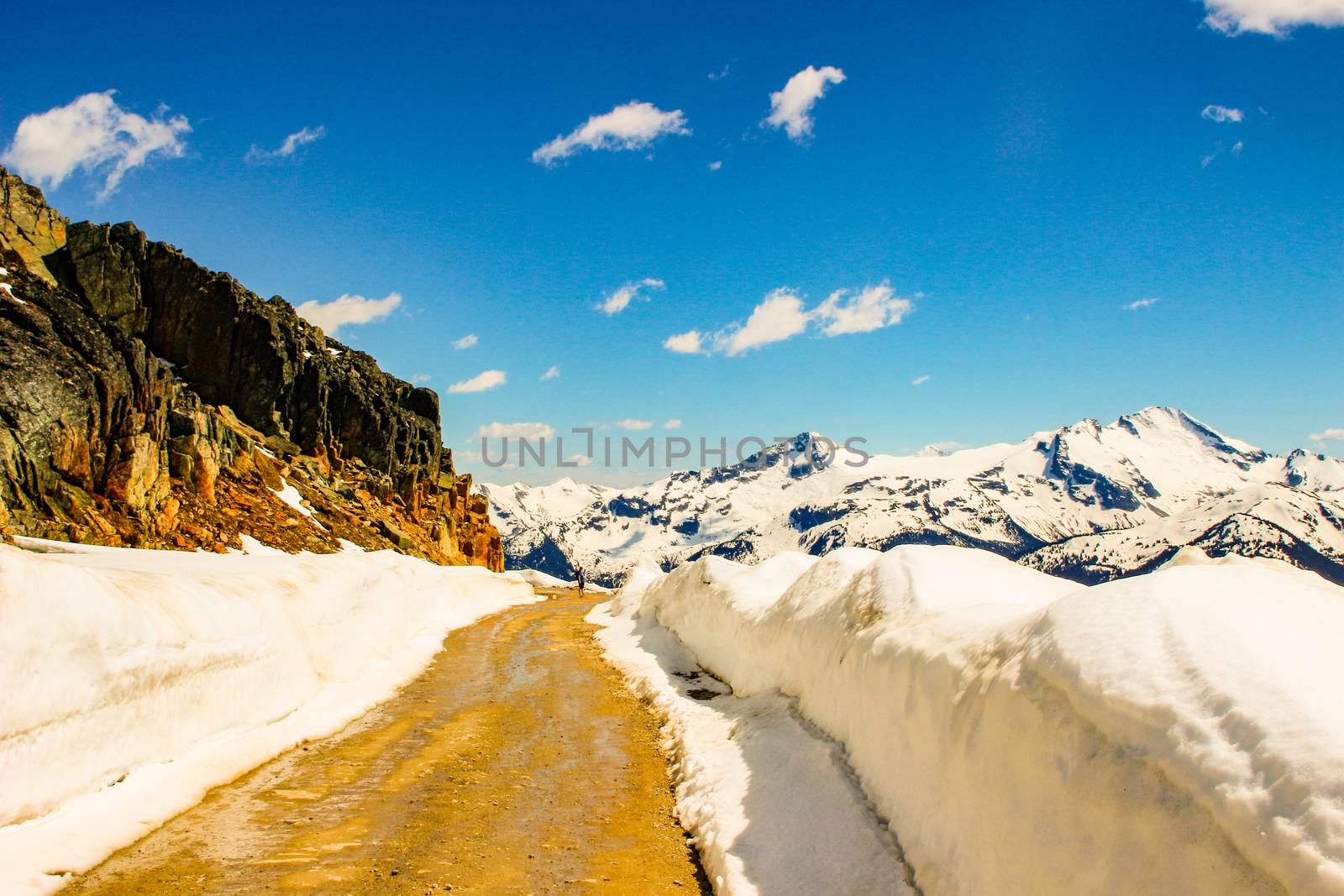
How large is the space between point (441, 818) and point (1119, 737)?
798 centimetres

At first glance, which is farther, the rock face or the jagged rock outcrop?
the jagged rock outcrop

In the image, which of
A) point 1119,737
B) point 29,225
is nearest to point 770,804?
point 1119,737

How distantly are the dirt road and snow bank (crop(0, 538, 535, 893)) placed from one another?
1.62 feet

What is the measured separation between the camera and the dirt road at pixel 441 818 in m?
7.87

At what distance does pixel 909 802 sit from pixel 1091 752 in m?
3.16

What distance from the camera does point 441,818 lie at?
960 centimetres

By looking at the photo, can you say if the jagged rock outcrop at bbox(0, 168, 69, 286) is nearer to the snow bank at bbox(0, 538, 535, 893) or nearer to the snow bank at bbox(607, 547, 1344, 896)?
the snow bank at bbox(0, 538, 535, 893)

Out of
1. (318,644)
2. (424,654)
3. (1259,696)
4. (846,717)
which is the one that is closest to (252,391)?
(424,654)

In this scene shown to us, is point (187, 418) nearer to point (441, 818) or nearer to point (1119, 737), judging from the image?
point (441, 818)

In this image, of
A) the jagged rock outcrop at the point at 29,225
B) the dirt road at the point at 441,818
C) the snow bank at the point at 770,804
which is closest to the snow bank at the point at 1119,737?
the snow bank at the point at 770,804

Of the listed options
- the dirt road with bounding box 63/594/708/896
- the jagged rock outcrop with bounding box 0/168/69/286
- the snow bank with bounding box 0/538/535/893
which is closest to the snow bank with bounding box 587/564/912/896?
the dirt road with bounding box 63/594/708/896

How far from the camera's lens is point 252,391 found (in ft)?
257

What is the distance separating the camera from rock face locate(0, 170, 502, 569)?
106 ft

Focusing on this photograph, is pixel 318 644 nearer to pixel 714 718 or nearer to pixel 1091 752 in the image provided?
pixel 714 718
